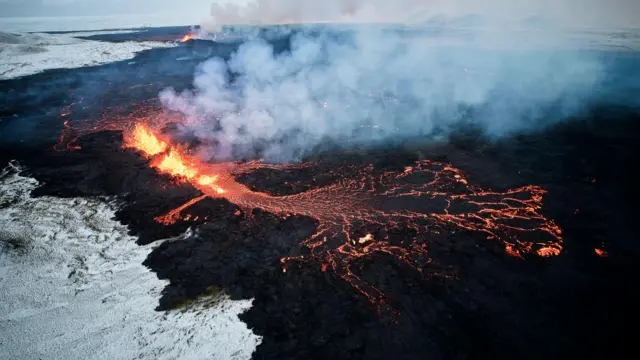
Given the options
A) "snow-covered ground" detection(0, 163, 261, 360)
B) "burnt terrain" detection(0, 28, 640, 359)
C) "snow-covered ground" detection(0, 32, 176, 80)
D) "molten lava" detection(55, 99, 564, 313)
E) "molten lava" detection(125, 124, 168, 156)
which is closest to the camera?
"snow-covered ground" detection(0, 163, 261, 360)

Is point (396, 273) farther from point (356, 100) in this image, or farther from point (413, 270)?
point (356, 100)

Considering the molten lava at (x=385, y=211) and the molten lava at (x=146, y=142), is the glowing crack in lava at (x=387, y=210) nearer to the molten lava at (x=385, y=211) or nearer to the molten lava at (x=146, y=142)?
the molten lava at (x=385, y=211)

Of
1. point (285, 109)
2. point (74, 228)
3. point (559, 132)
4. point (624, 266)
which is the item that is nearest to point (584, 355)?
point (624, 266)

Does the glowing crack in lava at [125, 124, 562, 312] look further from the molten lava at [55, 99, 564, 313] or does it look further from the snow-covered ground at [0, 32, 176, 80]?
the snow-covered ground at [0, 32, 176, 80]

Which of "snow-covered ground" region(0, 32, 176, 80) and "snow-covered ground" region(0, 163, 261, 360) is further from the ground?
"snow-covered ground" region(0, 32, 176, 80)

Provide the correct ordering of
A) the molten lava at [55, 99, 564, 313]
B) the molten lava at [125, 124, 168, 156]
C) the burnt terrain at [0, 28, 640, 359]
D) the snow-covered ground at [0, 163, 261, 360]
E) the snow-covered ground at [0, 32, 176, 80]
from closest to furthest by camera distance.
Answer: the snow-covered ground at [0, 163, 261, 360] < the burnt terrain at [0, 28, 640, 359] < the molten lava at [55, 99, 564, 313] < the molten lava at [125, 124, 168, 156] < the snow-covered ground at [0, 32, 176, 80]

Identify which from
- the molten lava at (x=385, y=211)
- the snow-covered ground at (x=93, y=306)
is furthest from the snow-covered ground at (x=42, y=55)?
the molten lava at (x=385, y=211)

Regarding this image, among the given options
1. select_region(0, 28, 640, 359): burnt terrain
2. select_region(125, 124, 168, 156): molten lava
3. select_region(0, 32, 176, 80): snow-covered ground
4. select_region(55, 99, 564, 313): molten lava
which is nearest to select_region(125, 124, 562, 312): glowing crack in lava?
select_region(55, 99, 564, 313): molten lava
